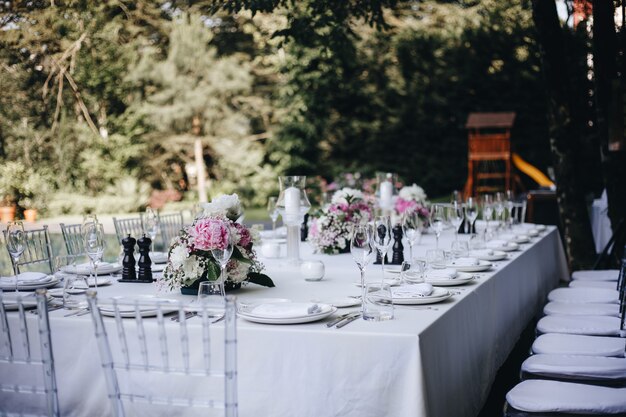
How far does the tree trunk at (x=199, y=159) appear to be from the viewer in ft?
51.1

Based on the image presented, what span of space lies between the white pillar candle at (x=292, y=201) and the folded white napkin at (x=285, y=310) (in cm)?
114

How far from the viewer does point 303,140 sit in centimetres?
1522

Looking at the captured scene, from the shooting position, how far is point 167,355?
187 cm

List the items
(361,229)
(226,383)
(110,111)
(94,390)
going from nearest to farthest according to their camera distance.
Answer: (226,383) < (94,390) < (361,229) < (110,111)

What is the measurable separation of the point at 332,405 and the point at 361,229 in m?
0.63

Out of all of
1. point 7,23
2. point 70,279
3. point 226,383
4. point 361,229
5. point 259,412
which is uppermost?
point 7,23

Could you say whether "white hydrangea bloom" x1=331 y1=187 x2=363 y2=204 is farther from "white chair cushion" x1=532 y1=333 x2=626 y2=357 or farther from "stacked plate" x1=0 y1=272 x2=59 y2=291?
"stacked plate" x1=0 y1=272 x2=59 y2=291

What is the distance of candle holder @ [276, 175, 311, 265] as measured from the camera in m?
3.49

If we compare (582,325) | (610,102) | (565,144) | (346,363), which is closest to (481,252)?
(582,325)

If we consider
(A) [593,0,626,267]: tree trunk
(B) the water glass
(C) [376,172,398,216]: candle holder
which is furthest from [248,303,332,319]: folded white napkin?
(A) [593,0,626,267]: tree trunk

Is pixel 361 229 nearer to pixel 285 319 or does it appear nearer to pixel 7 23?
pixel 285 319

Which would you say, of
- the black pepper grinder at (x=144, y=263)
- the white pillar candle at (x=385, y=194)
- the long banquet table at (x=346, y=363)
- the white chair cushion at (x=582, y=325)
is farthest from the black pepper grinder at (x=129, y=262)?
the white pillar candle at (x=385, y=194)

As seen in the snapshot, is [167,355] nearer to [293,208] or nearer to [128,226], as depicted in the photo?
[293,208]


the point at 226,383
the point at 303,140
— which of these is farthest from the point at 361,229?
the point at 303,140
